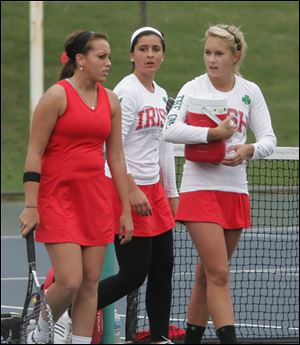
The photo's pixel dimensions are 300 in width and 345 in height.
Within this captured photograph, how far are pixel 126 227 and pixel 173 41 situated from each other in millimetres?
18087

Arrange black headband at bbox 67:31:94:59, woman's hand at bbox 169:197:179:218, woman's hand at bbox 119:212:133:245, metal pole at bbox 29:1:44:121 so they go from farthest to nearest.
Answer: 1. metal pole at bbox 29:1:44:121
2. woman's hand at bbox 169:197:179:218
3. woman's hand at bbox 119:212:133:245
4. black headband at bbox 67:31:94:59

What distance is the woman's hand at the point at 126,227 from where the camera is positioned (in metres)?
6.53

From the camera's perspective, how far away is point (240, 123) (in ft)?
22.5

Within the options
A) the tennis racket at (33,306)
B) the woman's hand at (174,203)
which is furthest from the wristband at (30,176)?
the woman's hand at (174,203)

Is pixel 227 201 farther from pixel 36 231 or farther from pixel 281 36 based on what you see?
pixel 281 36

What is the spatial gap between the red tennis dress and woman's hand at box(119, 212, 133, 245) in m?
0.18

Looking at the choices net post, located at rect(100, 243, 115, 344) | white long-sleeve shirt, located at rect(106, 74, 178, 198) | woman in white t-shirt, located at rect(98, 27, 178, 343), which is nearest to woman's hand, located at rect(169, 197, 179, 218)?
woman in white t-shirt, located at rect(98, 27, 178, 343)

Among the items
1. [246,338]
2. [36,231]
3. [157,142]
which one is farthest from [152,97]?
[246,338]

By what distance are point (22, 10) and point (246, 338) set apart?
54.9 feet

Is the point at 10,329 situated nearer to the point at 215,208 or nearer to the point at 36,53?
the point at 215,208

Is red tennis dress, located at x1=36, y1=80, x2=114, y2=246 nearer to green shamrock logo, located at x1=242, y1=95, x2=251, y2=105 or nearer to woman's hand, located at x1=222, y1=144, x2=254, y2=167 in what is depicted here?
woman's hand, located at x1=222, y1=144, x2=254, y2=167

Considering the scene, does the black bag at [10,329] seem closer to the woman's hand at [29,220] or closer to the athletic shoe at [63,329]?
the athletic shoe at [63,329]

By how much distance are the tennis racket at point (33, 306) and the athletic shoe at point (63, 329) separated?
209 mm

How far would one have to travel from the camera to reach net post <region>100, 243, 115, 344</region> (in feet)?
23.3
